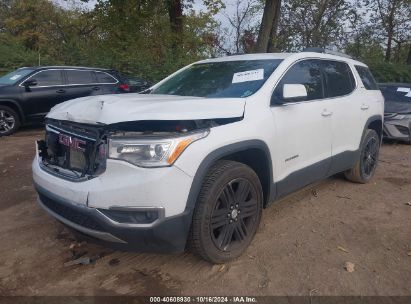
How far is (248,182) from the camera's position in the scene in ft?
11.0

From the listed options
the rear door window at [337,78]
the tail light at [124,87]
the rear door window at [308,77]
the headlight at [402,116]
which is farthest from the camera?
the tail light at [124,87]

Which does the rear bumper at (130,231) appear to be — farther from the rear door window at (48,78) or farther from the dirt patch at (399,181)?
the rear door window at (48,78)

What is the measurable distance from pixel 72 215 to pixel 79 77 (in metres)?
7.87

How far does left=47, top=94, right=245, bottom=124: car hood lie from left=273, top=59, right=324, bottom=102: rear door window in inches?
31.9

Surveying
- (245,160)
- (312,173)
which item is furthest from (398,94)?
(245,160)

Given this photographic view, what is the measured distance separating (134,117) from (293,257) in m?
1.82

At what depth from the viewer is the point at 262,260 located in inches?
135

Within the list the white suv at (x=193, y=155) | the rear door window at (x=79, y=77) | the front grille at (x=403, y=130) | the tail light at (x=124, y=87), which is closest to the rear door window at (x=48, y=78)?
the rear door window at (x=79, y=77)

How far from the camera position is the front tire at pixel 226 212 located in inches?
119

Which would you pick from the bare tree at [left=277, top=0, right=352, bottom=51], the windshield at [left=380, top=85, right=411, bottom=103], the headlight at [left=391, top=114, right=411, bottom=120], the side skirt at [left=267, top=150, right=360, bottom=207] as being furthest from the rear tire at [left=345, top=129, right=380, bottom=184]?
the bare tree at [left=277, top=0, right=352, bottom=51]

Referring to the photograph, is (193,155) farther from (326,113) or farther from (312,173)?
(326,113)

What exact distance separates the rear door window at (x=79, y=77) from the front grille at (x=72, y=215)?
288 inches

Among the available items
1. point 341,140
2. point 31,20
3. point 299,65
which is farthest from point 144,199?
point 31,20

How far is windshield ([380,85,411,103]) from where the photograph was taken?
8.95 meters
